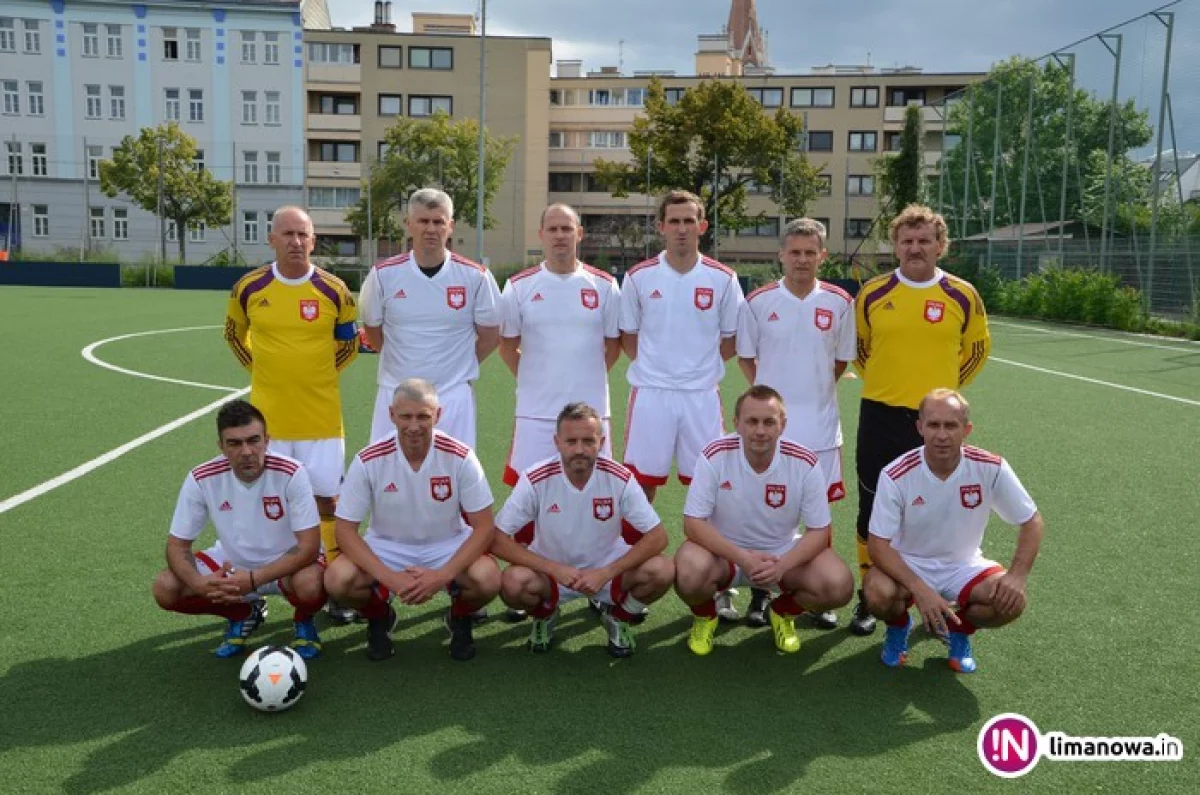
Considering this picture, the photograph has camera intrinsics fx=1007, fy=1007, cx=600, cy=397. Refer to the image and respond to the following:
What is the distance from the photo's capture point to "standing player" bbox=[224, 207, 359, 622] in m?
4.78

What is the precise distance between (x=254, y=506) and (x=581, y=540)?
4.52 feet

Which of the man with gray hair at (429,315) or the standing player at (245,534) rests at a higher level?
the man with gray hair at (429,315)

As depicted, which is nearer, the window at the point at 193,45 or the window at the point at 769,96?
the window at the point at 193,45

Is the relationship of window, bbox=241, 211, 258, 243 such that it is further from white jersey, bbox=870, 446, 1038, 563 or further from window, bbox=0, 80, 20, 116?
white jersey, bbox=870, 446, 1038, 563

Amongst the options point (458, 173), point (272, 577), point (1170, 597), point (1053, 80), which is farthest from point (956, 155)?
point (272, 577)

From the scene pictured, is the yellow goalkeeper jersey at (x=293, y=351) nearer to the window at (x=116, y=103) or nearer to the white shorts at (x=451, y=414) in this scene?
the white shorts at (x=451, y=414)

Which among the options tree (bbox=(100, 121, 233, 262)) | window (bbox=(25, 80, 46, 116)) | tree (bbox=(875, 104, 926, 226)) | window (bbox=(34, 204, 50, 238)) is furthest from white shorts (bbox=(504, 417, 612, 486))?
window (bbox=(25, 80, 46, 116))

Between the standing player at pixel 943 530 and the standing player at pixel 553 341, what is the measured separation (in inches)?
59.1

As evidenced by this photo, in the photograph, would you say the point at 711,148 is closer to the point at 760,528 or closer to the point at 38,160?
the point at 38,160

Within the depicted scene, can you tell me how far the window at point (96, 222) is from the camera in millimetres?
46062

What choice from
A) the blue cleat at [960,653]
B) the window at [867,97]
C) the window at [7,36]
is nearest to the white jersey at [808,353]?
the blue cleat at [960,653]

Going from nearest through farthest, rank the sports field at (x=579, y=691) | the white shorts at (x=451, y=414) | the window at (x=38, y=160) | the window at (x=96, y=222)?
the sports field at (x=579, y=691)
the white shorts at (x=451, y=414)
the window at (x=96, y=222)
the window at (x=38, y=160)

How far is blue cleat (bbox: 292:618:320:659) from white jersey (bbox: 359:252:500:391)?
1.27 meters

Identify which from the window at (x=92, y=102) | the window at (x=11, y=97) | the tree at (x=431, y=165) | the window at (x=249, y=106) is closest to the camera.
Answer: the tree at (x=431, y=165)
